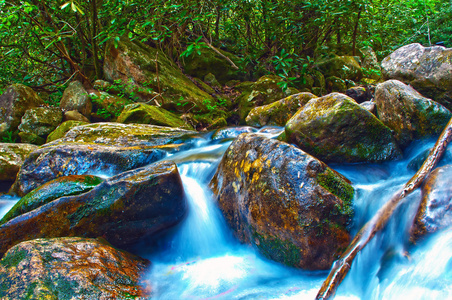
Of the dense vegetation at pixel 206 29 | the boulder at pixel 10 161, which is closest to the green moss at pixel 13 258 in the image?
the boulder at pixel 10 161

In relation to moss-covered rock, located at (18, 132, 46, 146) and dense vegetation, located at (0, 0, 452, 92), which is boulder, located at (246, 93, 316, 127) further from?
moss-covered rock, located at (18, 132, 46, 146)

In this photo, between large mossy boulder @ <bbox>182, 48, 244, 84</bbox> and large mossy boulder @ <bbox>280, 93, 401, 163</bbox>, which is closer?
large mossy boulder @ <bbox>280, 93, 401, 163</bbox>

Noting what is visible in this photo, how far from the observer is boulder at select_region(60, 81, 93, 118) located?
23.6ft

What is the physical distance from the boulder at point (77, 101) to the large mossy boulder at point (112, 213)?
16.6 ft

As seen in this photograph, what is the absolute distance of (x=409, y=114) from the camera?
3.52 meters

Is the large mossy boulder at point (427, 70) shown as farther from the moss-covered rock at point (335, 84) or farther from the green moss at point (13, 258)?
the green moss at point (13, 258)

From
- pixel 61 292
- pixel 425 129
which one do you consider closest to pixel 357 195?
pixel 425 129

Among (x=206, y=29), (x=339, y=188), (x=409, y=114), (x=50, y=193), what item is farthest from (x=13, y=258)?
(x=206, y=29)

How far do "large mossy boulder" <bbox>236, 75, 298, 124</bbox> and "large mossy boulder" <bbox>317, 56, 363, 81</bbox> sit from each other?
1.87 m

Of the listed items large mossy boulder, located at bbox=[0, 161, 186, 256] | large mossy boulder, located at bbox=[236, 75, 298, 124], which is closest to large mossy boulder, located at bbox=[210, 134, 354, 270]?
large mossy boulder, located at bbox=[0, 161, 186, 256]

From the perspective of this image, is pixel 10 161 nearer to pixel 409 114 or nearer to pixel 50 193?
pixel 50 193

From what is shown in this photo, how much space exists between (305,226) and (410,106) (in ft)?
7.81

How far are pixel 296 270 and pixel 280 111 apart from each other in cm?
411

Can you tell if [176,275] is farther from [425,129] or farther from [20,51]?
[20,51]
